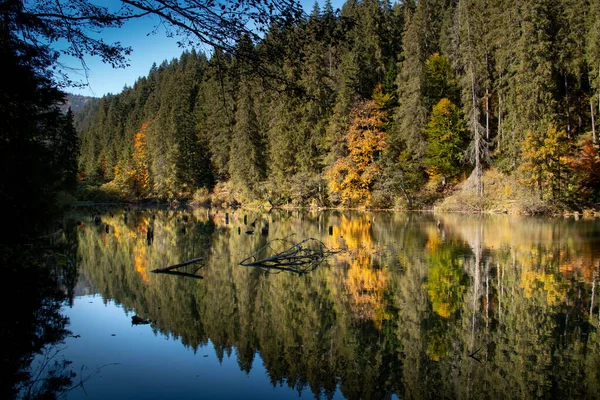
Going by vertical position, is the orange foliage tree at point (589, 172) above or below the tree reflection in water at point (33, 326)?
above

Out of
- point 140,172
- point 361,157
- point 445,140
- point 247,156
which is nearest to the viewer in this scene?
point 445,140

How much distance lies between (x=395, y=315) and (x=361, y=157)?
114 feet

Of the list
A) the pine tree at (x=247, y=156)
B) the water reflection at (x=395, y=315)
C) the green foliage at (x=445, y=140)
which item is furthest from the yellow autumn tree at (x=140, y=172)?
the water reflection at (x=395, y=315)

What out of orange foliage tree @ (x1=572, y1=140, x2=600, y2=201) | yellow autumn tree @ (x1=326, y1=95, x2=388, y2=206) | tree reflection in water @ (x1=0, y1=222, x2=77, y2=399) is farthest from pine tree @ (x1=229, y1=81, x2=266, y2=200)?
tree reflection in water @ (x1=0, y1=222, x2=77, y2=399)

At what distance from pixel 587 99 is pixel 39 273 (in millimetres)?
41219

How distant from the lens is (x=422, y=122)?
134 ft

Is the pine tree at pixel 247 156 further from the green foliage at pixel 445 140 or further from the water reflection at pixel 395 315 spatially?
the water reflection at pixel 395 315

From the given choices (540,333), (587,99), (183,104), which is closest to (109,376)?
(540,333)

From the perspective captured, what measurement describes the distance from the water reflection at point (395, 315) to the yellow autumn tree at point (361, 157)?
25724 millimetres

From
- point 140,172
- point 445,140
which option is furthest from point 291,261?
point 140,172

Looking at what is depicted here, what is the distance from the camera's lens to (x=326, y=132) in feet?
152

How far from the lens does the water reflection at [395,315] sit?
5406 millimetres

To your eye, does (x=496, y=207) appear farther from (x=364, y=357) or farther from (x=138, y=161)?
(x=138, y=161)

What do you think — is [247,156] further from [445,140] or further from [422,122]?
[445,140]
